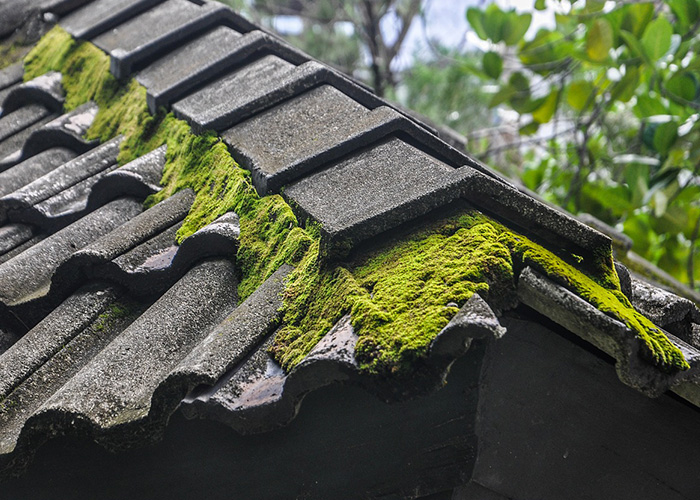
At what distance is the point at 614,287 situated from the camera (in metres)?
1.50

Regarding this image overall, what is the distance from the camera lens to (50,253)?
212cm

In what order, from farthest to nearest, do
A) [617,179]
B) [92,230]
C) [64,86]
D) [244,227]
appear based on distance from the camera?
[617,179]
[64,86]
[92,230]
[244,227]

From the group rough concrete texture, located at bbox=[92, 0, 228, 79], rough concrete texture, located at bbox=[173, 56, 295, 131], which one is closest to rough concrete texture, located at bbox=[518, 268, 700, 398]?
rough concrete texture, located at bbox=[173, 56, 295, 131]

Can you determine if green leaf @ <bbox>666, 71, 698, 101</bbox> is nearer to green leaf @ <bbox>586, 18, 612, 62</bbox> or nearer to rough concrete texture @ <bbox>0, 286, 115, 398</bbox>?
green leaf @ <bbox>586, 18, 612, 62</bbox>

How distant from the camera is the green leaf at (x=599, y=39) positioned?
3924mm

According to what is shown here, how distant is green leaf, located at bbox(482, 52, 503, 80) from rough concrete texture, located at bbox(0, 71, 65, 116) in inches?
114

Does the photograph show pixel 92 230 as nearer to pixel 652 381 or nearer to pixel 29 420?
pixel 29 420

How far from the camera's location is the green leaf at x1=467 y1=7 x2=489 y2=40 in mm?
4703

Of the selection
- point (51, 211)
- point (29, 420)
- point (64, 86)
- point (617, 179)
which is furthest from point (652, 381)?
point (617, 179)

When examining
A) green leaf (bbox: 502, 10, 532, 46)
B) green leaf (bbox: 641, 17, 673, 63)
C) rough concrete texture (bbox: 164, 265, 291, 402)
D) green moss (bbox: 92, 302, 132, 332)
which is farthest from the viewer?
green leaf (bbox: 502, 10, 532, 46)

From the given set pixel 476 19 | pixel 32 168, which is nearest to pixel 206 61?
pixel 32 168

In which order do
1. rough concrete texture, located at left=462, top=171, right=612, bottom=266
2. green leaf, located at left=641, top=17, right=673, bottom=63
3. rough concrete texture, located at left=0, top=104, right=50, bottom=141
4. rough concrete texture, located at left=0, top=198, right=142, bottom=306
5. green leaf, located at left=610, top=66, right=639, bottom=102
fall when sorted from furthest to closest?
green leaf, located at left=610, top=66, right=639, bottom=102
green leaf, located at left=641, top=17, right=673, bottom=63
rough concrete texture, located at left=0, top=104, right=50, bottom=141
rough concrete texture, located at left=0, top=198, right=142, bottom=306
rough concrete texture, located at left=462, top=171, right=612, bottom=266

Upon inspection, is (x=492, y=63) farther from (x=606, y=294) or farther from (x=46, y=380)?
(x=46, y=380)

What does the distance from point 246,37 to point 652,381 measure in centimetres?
198
